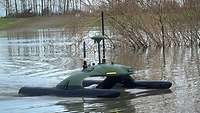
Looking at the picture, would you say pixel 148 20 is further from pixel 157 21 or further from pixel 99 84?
pixel 99 84

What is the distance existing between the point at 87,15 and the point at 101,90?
15082 mm

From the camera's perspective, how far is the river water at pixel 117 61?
43.2 feet

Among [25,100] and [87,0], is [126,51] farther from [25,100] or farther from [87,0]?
[25,100]

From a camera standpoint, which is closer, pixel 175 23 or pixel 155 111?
pixel 155 111

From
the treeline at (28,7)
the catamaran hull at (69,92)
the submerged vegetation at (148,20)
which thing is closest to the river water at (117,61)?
the catamaran hull at (69,92)

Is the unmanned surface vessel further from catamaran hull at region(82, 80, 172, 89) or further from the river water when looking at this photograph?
the river water

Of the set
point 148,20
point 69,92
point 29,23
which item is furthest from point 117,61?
point 29,23

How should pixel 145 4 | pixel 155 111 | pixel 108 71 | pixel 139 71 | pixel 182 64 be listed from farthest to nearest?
pixel 145 4 → pixel 182 64 → pixel 139 71 → pixel 108 71 → pixel 155 111

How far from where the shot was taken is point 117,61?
80.7 feet

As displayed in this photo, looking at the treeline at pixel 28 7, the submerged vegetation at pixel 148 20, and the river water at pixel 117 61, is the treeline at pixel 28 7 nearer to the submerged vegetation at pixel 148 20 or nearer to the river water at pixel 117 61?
the submerged vegetation at pixel 148 20

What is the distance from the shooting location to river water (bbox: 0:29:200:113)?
1316cm

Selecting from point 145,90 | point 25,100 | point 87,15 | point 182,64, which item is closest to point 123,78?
point 145,90

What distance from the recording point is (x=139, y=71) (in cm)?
2016

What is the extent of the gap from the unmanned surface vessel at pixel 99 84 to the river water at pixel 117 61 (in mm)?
283
